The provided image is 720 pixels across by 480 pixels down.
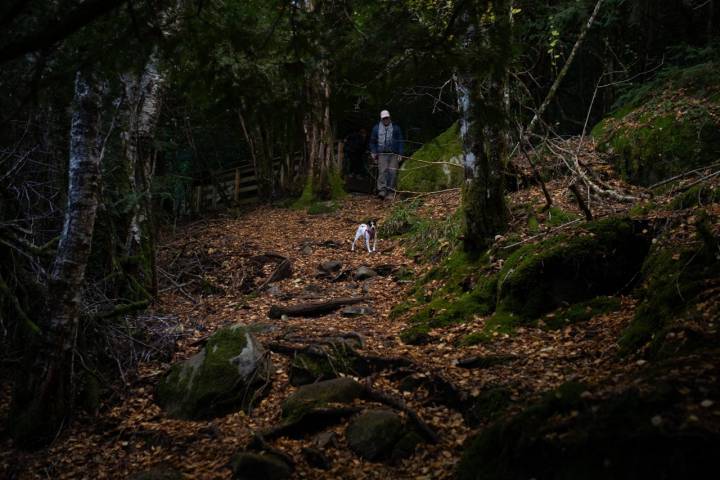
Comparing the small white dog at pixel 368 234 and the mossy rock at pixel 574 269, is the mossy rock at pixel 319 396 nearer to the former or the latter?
the mossy rock at pixel 574 269

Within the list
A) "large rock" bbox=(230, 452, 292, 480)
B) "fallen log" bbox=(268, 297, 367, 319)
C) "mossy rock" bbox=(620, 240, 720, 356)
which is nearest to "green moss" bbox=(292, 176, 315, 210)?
"fallen log" bbox=(268, 297, 367, 319)

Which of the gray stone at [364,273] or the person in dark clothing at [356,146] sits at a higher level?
the person in dark clothing at [356,146]

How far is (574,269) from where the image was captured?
5.24 metres

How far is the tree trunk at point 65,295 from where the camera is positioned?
14.7 feet

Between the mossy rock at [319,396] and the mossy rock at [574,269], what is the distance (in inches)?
71.9

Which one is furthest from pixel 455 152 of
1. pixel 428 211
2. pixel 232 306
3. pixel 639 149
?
pixel 232 306

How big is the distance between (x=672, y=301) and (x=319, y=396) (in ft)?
10.0

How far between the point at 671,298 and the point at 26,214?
666 cm

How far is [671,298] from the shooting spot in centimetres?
394

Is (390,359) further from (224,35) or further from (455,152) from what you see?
(455,152)

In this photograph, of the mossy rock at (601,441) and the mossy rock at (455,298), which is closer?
the mossy rock at (601,441)

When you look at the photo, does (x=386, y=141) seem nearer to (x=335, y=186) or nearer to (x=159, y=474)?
(x=335, y=186)

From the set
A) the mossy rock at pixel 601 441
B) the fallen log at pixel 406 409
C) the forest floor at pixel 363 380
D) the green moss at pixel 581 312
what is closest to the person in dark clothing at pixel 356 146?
the forest floor at pixel 363 380

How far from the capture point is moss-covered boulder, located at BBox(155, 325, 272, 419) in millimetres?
4855
